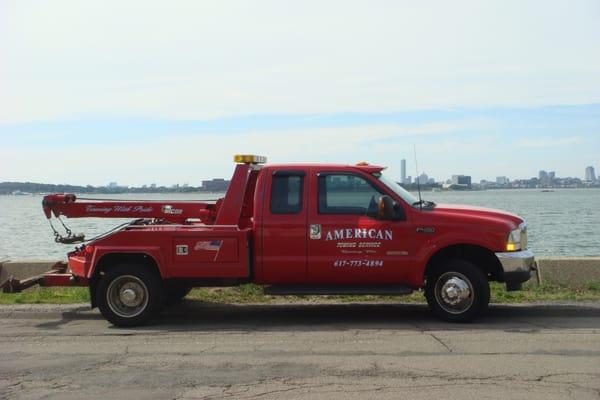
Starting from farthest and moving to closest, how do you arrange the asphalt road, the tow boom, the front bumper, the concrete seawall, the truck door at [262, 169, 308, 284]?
the concrete seawall < the tow boom < the truck door at [262, 169, 308, 284] < the front bumper < the asphalt road

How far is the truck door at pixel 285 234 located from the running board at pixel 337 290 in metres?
0.12

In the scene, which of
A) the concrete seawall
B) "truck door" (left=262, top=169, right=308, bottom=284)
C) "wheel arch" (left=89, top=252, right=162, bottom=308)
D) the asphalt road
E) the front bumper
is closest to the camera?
the asphalt road

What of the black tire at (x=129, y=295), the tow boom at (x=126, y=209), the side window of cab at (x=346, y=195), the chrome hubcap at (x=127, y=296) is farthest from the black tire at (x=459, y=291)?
the chrome hubcap at (x=127, y=296)

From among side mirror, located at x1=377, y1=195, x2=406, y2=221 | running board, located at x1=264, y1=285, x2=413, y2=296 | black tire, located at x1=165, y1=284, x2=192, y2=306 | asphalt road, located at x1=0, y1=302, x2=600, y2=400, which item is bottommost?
asphalt road, located at x1=0, y1=302, x2=600, y2=400

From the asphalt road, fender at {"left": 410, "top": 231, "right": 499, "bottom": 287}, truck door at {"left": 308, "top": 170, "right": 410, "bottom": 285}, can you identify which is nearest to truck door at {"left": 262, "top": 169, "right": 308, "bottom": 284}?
A: truck door at {"left": 308, "top": 170, "right": 410, "bottom": 285}

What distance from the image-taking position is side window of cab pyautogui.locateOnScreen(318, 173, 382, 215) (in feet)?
27.2

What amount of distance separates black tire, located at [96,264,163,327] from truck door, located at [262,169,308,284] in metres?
1.43

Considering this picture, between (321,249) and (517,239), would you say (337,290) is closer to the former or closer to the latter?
(321,249)

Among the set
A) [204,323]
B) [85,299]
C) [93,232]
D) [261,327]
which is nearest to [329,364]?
[261,327]

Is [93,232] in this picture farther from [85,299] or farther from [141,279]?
[141,279]

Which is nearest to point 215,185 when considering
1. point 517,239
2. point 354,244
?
point 354,244

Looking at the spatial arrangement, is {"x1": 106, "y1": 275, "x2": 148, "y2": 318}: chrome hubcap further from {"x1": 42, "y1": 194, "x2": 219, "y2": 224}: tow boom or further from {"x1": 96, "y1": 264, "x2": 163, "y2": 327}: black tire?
{"x1": 42, "y1": 194, "x2": 219, "y2": 224}: tow boom

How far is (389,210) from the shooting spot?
8.05 metres

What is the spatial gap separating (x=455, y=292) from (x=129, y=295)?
4.07 m
